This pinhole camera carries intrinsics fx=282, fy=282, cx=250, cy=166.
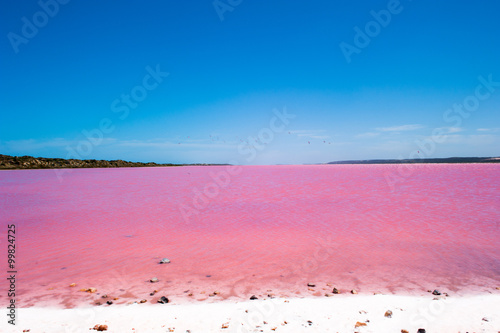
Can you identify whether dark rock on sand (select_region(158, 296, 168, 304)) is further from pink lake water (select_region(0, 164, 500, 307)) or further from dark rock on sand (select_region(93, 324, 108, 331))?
dark rock on sand (select_region(93, 324, 108, 331))

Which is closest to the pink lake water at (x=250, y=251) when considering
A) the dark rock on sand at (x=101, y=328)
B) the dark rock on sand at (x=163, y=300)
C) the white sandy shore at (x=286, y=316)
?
the dark rock on sand at (x=163, y=300)

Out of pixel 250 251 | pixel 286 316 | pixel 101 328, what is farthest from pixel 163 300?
pixel 250 251

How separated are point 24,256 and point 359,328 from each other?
363 inches

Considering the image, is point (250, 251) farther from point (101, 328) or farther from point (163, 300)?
point (101, 328)

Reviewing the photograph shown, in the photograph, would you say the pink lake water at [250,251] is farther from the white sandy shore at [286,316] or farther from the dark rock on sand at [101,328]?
the dark rock on sand at [101,328]

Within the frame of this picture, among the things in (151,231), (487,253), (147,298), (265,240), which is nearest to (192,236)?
(151,231)

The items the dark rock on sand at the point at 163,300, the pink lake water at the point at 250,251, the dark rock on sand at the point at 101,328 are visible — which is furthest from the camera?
the pink lake water at the point at 250,251

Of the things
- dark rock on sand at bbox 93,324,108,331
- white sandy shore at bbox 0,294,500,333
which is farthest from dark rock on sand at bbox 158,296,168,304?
dark rock on sand at bbox 93,324,108,331

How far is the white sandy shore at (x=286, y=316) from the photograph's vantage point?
4473 mm

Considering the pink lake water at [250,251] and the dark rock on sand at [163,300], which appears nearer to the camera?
the dark rock on sand at [163,300]

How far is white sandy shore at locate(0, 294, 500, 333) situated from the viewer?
14.7ft

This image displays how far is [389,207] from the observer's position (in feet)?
52.3

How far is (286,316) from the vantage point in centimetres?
483

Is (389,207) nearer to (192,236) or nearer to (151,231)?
(192,236)
